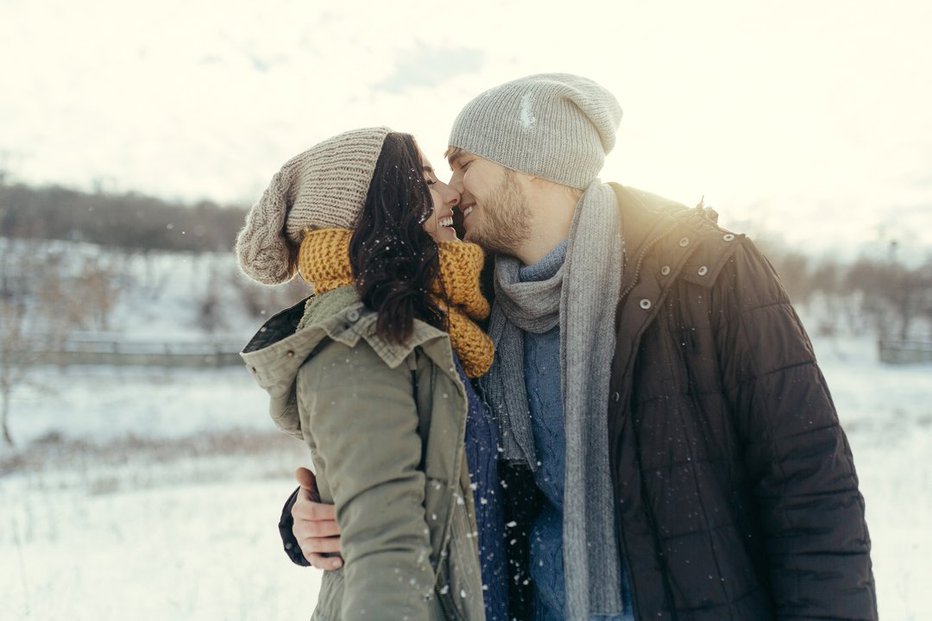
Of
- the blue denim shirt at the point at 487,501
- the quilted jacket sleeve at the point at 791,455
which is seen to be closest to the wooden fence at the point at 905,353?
the quilted jacket sleeve at the point at 791,455

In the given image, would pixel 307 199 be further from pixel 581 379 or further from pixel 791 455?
pixel 791 455

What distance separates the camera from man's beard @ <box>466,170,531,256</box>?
94.6 inches

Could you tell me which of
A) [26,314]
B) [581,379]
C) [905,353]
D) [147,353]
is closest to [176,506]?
[581,379]

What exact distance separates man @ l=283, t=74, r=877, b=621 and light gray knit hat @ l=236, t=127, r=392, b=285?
0.68m

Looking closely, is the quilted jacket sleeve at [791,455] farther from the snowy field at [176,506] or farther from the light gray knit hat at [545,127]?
the snowy field at [176,506]

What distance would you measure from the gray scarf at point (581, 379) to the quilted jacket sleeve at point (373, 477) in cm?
55

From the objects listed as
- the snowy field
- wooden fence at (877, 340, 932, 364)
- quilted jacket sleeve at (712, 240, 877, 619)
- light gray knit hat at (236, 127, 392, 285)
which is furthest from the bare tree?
wooden fence at (877, 340, 932, 364)

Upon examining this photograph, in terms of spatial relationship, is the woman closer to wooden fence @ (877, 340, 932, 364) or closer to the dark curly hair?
the dark curly hair

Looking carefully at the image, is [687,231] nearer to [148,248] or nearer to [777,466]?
[777,466]

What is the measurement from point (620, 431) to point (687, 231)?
0.65 metres

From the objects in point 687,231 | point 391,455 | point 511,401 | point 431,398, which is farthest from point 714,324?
point 391,455

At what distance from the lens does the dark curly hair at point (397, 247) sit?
1.70m

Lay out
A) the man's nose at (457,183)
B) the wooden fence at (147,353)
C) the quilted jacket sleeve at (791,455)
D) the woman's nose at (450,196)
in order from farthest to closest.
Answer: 1. the wooden fence at (147,353)
2. the man's nose at (457,183)
3. the woman's nose at (450,196)
4. the quilted jacket sleeve at (791,455)

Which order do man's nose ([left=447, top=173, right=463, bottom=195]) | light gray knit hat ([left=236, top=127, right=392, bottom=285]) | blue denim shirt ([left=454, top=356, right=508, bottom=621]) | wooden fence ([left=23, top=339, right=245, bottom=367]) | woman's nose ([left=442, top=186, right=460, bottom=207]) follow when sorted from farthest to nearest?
wooden fence ([left=23, top=339, right=245, bottom=367]) → man's nose ([left=447, top=173, right=463, bottom=195]) → woman's nose ([left=442, top=186, right=460, bottom=207]) → light gray knit hat ([left=236, top=127, right=392, bottom=285]) → blue denim shirt ([left=454, top=356, right=508, bottom=621])
